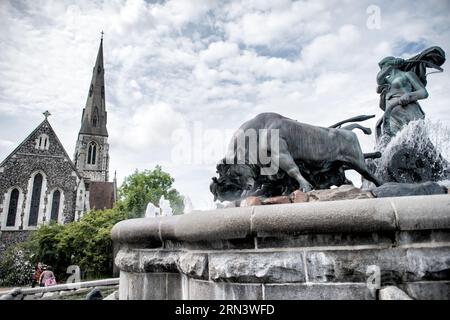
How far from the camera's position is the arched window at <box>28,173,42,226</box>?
2934 cm

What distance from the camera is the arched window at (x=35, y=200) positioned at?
29.3m

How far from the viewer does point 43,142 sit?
105 ft

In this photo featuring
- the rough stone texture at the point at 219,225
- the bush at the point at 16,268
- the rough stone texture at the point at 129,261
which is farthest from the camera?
the bush at the point at 16,268

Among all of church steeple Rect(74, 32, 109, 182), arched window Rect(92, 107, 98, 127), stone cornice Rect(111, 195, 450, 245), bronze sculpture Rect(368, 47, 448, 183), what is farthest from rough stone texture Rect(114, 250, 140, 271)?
arched window Rect(92, 107, 98, 127)

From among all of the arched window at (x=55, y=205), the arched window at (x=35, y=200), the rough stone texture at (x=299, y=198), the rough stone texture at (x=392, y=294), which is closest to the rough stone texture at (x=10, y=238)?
the arched window at (x=35, y=200)

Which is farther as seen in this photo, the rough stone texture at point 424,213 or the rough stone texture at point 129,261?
the rough stone texture at point 129,261

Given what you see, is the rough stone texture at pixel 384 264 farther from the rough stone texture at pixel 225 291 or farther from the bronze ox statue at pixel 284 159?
the bronze ox statue at pixel 284 159

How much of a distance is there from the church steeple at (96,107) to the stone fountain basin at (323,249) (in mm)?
52674

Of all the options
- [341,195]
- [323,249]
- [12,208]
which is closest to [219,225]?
[323,249]

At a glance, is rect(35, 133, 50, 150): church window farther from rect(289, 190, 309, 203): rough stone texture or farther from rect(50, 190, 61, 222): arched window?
rect(289, 190, 309, 203): rough stone texture

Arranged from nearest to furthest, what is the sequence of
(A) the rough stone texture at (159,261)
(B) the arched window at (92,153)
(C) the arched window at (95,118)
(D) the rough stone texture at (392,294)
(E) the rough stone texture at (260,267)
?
1. (D) the rough stone texture at (392,294)
2. (E) the rough stone texture at (260,267)
3. (A) the rough stone texture at (159,261)
4. (B) the arched window at (92,153)
5. (C) the arched window at (95,118)

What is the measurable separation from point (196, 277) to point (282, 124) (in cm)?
206

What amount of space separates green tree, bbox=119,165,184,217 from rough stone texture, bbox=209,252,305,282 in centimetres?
2973
